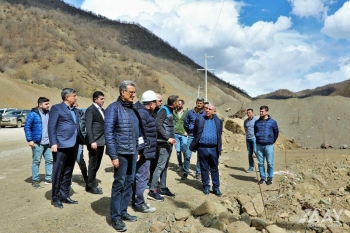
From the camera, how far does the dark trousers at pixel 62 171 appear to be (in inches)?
193

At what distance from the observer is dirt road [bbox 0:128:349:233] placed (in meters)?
4.37

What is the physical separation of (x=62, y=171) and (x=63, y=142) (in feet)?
1.63

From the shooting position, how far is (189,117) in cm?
770

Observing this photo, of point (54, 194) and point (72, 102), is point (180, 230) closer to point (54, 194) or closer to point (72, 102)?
point (54, 194)

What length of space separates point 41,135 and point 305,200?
529cm

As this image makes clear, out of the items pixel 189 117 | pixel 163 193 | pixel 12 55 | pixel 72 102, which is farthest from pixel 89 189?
pixel 12 55

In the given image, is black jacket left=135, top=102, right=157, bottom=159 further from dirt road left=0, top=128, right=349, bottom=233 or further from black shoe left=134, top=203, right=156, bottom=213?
dirt road left=0, top=128, right=349, bottom=233

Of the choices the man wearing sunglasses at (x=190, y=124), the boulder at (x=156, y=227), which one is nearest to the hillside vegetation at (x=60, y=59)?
the man wearing sunglasses at (x=190, y=124)

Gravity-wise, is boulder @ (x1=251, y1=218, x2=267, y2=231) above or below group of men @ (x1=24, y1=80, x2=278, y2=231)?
below

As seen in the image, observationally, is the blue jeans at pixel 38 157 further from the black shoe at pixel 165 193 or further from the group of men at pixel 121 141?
the black shoe at pixel 165 193

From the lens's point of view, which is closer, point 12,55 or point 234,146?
point 234,146

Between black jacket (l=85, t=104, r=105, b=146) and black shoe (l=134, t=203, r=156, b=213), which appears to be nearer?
black shoe (l=134, t=203, r=156, b=213)

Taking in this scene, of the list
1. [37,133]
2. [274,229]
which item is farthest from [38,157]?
[274,229]

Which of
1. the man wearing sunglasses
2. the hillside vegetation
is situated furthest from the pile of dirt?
the hillside vegetation
